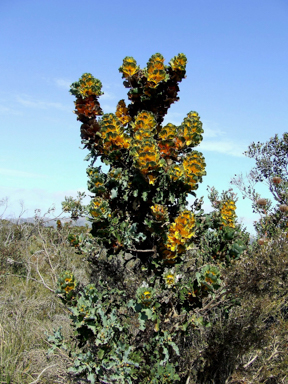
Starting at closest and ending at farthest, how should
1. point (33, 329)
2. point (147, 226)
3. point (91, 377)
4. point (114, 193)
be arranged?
point (91, 377), point (114, 193), point (147, 226), point (33, 329)

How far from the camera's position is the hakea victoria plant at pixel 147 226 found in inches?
73.9

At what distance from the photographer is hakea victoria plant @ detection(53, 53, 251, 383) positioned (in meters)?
1.88

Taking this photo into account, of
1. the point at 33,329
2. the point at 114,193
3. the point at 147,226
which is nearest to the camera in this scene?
the point at 114,193

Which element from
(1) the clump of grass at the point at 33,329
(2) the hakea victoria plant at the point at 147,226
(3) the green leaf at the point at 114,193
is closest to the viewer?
(2) the hakea victoria plant at the point at 147,226

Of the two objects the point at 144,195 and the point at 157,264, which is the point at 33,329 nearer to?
the point at 157,264

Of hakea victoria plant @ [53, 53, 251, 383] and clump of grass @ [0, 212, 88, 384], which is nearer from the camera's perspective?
hakea victoria plant @ [53, 53, 251, 383]

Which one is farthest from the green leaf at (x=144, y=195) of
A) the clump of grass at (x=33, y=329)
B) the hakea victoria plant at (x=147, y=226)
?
the clump of grass at (x=33, y=329)

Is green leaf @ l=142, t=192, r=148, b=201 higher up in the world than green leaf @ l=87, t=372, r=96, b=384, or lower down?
higher up

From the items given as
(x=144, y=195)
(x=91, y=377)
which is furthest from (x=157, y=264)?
(x=91, y=377)

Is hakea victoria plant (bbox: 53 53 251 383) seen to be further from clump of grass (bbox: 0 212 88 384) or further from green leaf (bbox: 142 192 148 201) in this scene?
clump of grass (bbox: 0 212 88 384)

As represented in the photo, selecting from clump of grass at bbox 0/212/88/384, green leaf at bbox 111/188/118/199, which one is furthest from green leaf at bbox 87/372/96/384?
green leaf at bbox 111/188/118/199

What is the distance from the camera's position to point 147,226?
2.16 metres

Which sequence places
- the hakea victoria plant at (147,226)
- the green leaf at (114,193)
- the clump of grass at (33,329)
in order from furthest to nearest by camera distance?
the clump of grass at (33,329), the green leaf at (114,193), the hakea victoria plant at (147,226)

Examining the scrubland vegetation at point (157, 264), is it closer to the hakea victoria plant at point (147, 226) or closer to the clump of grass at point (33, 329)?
the hakea victoria plant at point (147, 226)
